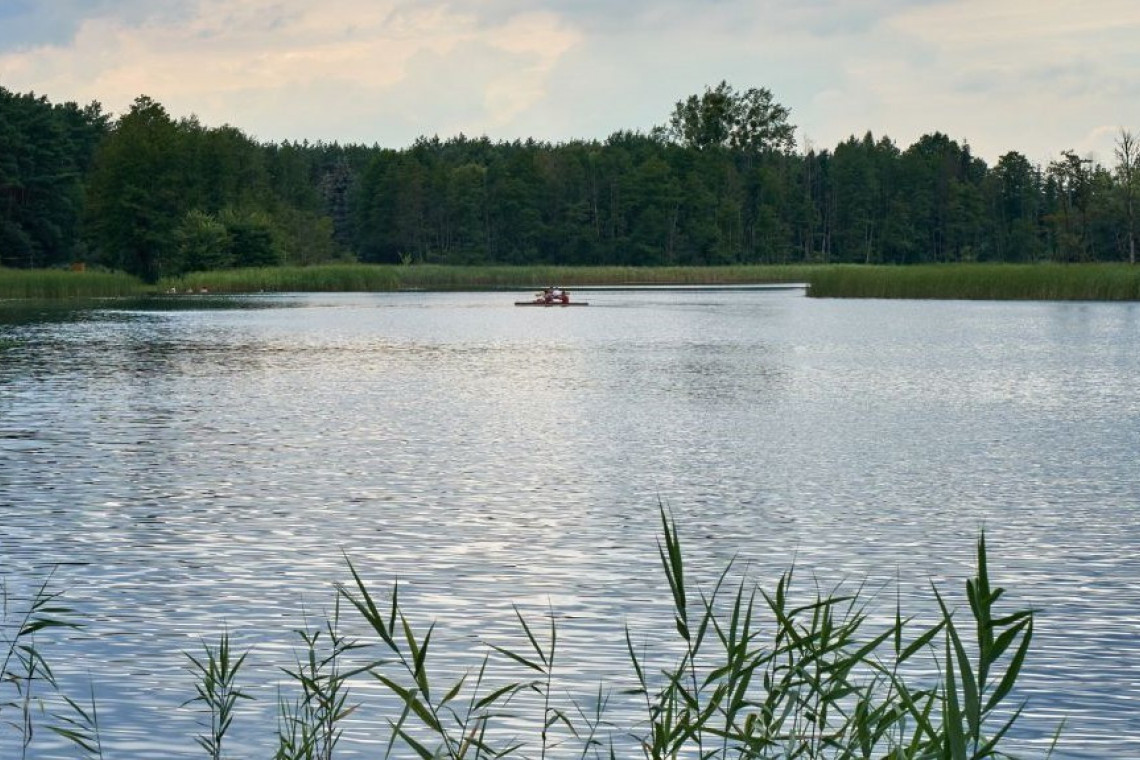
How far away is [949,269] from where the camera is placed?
7531cm

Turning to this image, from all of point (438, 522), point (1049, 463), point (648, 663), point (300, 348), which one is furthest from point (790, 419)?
point (300, 348)

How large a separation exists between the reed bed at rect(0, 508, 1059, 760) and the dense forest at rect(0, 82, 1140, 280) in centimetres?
11706

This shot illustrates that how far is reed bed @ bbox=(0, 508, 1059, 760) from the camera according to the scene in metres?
5.61

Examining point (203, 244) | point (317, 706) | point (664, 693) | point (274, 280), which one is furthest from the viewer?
point (203, 244)

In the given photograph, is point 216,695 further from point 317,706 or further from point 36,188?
point 36,188

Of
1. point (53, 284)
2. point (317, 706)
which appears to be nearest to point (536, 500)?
point (317, 706)

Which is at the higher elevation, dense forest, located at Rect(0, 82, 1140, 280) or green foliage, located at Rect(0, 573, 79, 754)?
dense forest, located at Rect(0, 82, 1140, 280)

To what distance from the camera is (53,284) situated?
263 feet

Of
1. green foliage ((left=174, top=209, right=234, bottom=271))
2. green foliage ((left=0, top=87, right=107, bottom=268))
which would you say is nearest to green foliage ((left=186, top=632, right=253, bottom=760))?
green foliage ((left=174, top=209, right=234, bottom=271))

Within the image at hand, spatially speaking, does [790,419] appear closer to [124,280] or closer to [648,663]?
[648,663]

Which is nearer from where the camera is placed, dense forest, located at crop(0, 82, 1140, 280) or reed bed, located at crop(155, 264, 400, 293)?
reed bed, located at crop(155, 264, 400, 293)

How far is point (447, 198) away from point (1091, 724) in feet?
504

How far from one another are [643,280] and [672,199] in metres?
21.1

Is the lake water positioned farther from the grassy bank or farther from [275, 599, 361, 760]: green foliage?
the grassy bank
